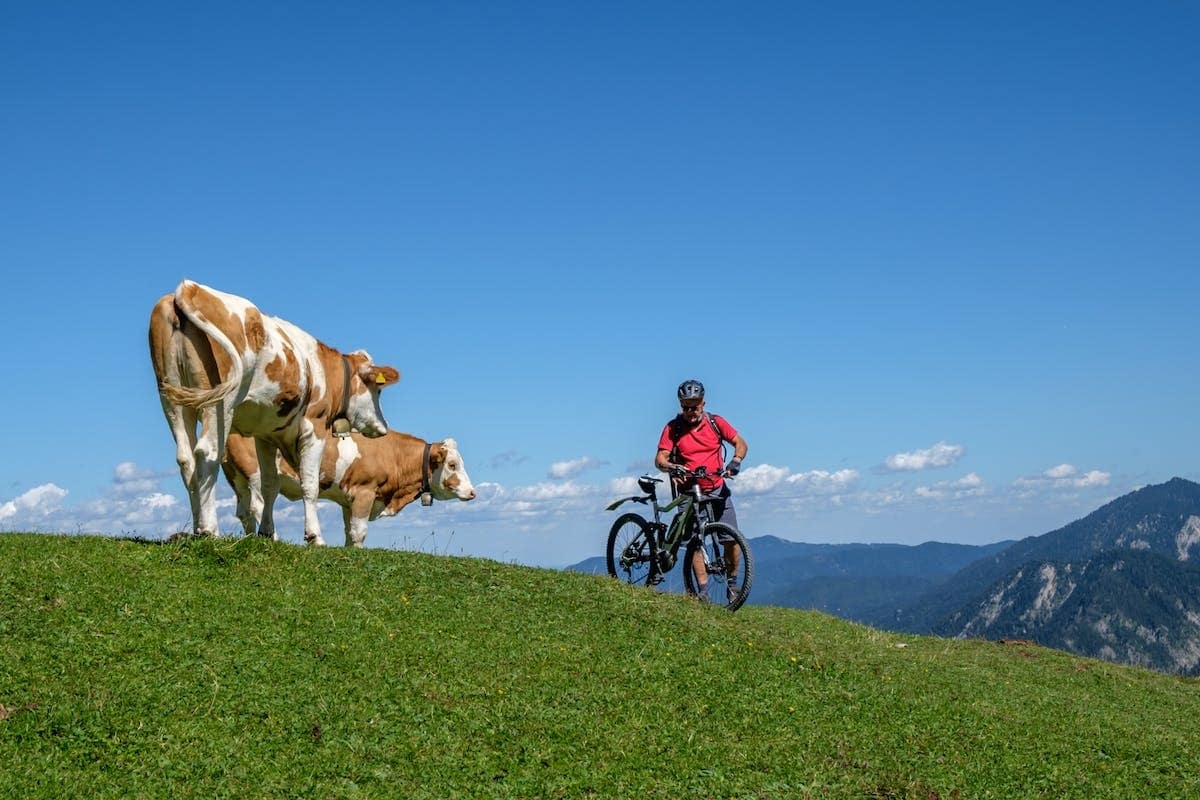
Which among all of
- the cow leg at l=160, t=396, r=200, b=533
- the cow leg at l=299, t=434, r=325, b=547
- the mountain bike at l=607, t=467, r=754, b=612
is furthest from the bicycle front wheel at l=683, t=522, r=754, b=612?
the cow leg at l=160, t=396, r=200, b=533

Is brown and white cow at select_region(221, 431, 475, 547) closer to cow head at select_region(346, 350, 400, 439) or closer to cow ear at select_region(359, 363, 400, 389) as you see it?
cow head at select_region(346, 350, 400, 439)

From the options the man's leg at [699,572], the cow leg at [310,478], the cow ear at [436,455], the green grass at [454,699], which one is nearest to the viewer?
the green grass at [454,699]

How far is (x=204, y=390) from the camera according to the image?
12.6 metres

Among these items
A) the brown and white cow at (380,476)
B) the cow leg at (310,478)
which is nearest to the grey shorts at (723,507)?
the cow leg at (310,478)

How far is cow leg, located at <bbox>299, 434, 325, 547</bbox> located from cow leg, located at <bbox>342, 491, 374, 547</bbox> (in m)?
6.54

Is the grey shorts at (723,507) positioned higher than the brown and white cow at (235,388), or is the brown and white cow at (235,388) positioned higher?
the brown and white cow at (235,388)

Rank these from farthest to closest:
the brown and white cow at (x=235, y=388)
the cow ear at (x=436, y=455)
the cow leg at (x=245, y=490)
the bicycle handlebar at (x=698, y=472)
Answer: the cow ear at (x=436, y=455) → the cow leg at (x=245, y=490) → the bicycle handlebar at (x=698, y=472) → the brown and white cow at (x=235, y=388)

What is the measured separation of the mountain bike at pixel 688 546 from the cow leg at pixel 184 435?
241 inches

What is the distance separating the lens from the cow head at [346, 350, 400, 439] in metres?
17.1

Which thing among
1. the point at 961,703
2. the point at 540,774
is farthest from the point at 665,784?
the point at 961,703

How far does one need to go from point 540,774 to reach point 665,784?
1.01 m

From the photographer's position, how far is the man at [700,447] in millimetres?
15547

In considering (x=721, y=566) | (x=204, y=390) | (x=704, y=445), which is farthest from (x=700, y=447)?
(x=204, y=390)

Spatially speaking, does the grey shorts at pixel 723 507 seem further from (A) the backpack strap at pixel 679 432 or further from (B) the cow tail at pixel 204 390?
(B) the cow tail at pixel 204 390
